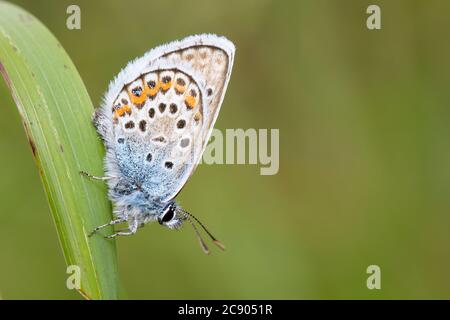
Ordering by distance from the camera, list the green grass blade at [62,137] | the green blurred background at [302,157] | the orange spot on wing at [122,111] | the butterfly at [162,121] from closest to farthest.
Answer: the green grass blade at [62,137] → the butterfly at [162,121] → the orange spot on wing at [122,111] → the green blurred background at [302,157]

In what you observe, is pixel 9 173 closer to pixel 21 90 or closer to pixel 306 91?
pixel 21 90

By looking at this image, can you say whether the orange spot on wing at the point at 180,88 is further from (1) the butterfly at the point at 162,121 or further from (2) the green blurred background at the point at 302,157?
(2) the green blurred background at the point at 302,157

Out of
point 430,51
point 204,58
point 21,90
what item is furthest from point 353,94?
point 21,90

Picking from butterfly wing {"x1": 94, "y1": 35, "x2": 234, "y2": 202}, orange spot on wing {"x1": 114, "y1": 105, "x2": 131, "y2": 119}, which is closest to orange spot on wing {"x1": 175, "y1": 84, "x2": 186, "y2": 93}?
butterfly wing {"x1": 94, "y1": 35, "x2": 234, "y2": 202}

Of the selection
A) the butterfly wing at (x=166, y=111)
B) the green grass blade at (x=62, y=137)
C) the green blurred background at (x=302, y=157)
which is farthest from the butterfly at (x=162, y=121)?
the green blurred background at (x=302, y=157)

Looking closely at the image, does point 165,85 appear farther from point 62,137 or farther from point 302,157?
point 302,157

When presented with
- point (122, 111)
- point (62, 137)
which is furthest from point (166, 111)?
point (62, 137)
